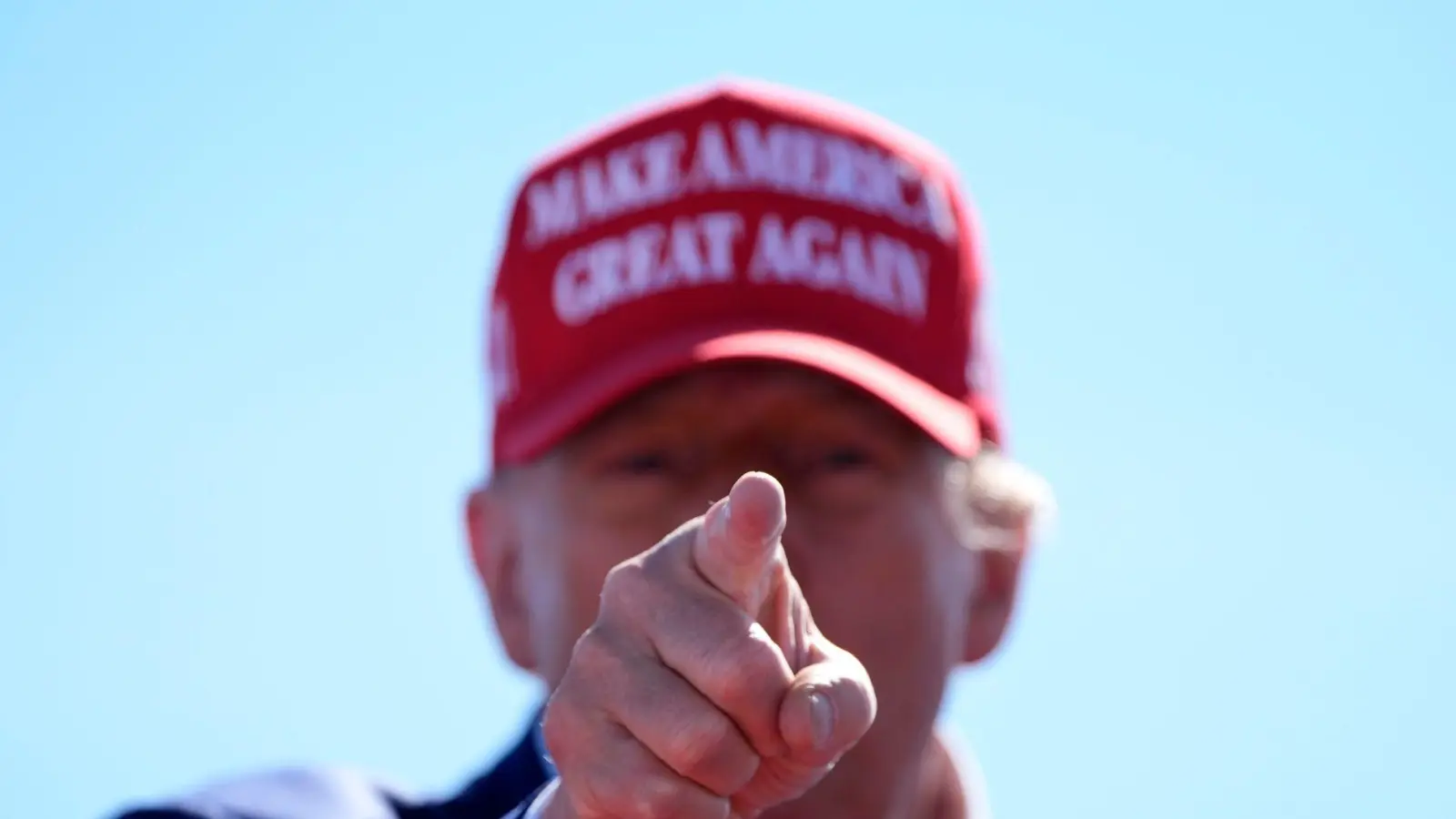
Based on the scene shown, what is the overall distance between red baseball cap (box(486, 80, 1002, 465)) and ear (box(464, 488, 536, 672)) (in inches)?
4.7

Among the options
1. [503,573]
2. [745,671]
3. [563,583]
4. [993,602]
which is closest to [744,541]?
[745,671]

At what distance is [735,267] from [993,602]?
72cm

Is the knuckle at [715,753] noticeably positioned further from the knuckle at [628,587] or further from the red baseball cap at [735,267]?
the red baseball cap at [735,267]

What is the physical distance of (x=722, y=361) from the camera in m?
2.74

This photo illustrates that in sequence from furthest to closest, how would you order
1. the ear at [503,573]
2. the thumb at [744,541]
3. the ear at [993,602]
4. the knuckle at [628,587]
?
1. the ear at [993,602]
2. the ear at [503,573]
3. the knuckle at [628,587]
4. the thumb at [744,541]

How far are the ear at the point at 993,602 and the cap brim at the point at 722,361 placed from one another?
32 centimetres

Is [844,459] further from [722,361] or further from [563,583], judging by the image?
[563,583]

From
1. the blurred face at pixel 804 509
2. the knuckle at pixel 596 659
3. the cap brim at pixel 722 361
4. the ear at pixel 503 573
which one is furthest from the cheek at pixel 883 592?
the knuckle at pixel 596 659

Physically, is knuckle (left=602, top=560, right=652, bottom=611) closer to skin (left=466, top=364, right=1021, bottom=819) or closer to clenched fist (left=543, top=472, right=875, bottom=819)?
clenched fist (left=543, top=472, right=875, bottom=819)

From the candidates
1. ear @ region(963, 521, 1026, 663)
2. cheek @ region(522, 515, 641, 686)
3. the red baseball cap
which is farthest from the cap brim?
ear @ region(963, 521, 1026, 663)

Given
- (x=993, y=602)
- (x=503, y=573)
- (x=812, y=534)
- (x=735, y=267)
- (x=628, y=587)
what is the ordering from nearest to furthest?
(x=628, y=587), (x=812, y=534), (x=735, y=267), (x=503, y=573), (x=993, y=602)

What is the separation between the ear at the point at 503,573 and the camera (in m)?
2.97

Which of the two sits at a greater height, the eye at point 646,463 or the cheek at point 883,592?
the eye at point 646,463

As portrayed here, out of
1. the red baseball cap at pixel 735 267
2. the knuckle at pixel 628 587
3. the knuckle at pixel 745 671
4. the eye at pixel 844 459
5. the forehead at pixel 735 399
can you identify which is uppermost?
the red baseball cap at pixel 735 267
